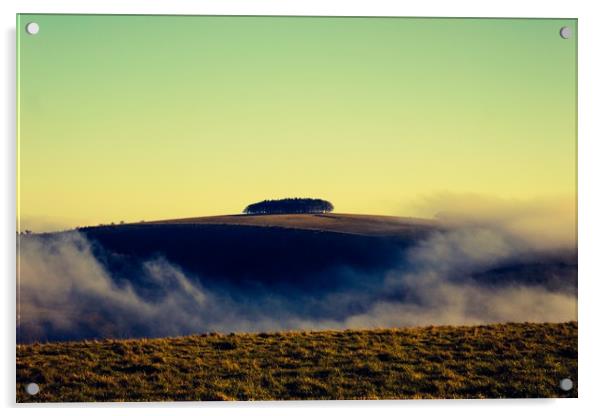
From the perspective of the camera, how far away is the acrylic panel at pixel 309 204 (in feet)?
23.9

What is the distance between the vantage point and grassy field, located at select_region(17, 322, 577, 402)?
721 cm

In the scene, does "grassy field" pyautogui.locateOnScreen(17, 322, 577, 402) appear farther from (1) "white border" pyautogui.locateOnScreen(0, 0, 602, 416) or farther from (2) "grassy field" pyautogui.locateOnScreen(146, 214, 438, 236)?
Result: (2) "grassy field" pyautogui.locateOnScreen(146, 214, 438, 236)

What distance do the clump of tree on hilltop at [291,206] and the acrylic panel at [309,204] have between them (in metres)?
0.02

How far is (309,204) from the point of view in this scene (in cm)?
739

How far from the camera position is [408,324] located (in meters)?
7.44

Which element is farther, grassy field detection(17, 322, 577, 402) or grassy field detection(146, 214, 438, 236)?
grassy field detection(146, 214, 438, 236)

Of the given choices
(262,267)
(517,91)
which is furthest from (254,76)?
(517,91)

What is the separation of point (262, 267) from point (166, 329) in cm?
105

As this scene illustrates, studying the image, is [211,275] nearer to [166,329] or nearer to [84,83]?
[166,329]

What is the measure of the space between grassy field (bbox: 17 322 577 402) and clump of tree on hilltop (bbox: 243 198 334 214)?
3.74ft

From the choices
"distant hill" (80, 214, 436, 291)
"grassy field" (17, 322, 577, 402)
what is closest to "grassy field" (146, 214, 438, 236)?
"distant hill" (80, 214, 436, 291)
